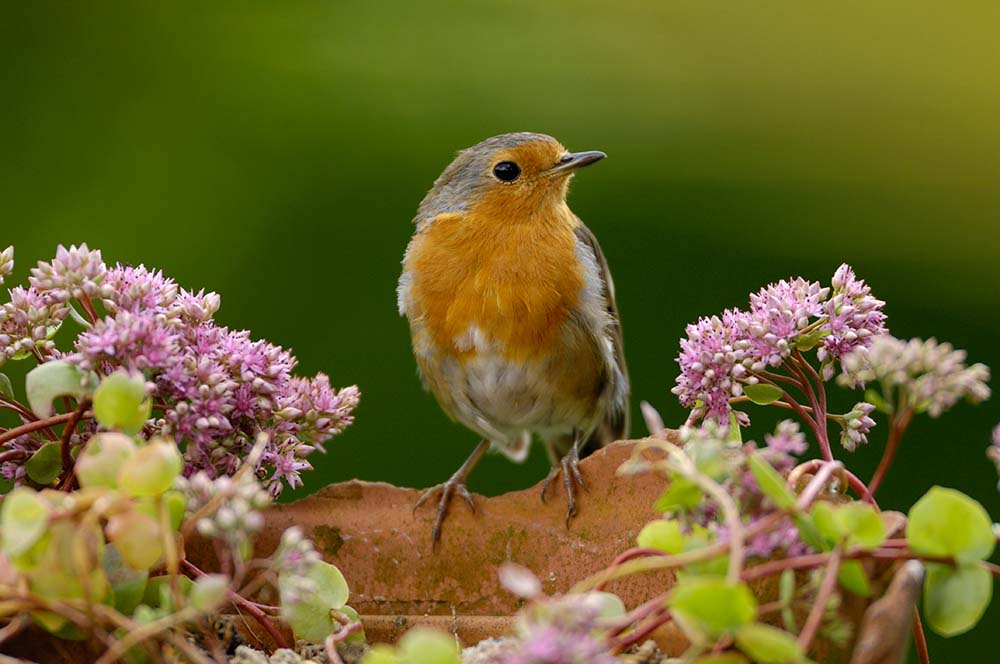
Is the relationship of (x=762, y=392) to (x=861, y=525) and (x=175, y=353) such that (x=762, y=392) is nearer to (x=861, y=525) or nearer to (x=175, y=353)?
(x=861, y=525)

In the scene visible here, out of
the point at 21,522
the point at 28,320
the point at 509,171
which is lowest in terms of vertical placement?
the point at 21,522

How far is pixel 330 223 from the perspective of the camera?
129 inches

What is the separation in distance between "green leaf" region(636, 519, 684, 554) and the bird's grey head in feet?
4.26

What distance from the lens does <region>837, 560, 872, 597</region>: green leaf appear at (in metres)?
0.86

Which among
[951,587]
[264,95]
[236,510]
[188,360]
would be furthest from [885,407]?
[264,95]

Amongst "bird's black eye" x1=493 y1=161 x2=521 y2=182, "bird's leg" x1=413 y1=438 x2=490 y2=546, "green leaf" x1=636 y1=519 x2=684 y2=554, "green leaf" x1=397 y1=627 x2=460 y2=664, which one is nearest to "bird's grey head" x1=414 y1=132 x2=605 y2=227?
"bird's black eye" x1=493 y1=161 x2=521 y2=182

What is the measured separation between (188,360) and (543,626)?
0.62 m

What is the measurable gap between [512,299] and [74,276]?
3.19 ft

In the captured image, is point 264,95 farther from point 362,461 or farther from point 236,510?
point 236,510

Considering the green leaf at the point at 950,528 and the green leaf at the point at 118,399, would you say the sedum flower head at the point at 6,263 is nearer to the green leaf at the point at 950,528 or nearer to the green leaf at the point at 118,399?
the green leaf at the point at 118,399

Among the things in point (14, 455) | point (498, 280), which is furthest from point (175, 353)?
point (498, 280)

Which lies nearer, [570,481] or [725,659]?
[725,659]

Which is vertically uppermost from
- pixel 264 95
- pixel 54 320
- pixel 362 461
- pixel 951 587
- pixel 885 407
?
pixel 264 95

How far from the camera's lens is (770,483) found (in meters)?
0.81
